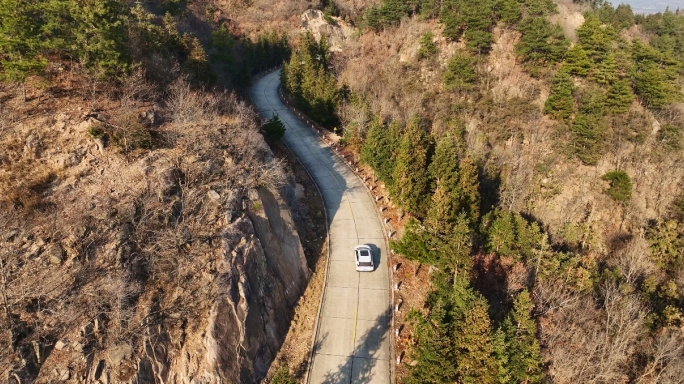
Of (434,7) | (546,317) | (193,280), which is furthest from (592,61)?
(193,280)

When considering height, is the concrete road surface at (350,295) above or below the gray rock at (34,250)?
below

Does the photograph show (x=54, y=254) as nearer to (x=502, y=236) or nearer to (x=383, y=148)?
(x=383, y=148)

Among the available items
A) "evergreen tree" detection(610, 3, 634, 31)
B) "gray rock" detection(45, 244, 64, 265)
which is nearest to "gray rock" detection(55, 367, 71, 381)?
"gray rock" detection(45, 244, 64, 265)

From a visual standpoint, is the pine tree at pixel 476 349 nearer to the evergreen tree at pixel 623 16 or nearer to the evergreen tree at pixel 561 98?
the evergreen tree at pixel 561 98

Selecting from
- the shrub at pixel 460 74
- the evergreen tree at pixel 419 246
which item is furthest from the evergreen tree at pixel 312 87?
the evergreen tree at pixel 419 246

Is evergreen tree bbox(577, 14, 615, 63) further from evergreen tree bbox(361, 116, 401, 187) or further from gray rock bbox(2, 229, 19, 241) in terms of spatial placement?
gray rock bbox(2, 229, 19, 241)

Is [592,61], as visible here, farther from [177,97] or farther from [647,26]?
[177,97]
